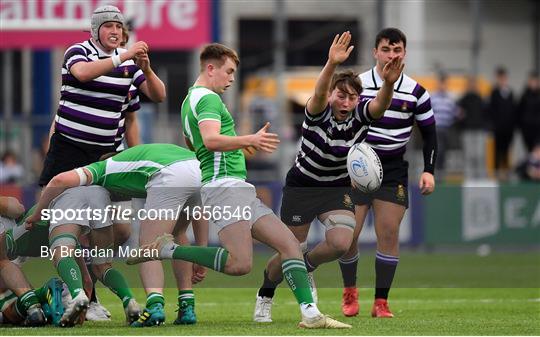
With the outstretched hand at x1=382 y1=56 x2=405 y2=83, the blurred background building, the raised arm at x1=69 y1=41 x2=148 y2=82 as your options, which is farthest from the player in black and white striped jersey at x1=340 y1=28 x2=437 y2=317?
the blurred background building

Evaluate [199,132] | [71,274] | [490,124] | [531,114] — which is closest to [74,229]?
[71,274]

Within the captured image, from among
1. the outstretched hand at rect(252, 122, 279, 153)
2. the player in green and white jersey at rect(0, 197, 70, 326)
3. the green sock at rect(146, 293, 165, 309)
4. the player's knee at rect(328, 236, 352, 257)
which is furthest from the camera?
the player's knee at rect(328, 236, 352, 257)

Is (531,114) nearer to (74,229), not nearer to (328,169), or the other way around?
(328,169)

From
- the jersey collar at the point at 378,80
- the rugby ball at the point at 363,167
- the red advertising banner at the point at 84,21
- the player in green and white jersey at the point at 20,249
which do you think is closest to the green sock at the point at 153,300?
the player in green and white jersey at the point at 20,249

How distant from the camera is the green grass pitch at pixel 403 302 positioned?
32.3 ft

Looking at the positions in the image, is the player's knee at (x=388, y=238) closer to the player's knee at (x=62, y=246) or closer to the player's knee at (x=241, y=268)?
the player's knee at (x=241, y=268)

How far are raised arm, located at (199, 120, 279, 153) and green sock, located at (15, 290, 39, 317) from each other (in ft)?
5.77

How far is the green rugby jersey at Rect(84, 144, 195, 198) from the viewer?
10.2 m

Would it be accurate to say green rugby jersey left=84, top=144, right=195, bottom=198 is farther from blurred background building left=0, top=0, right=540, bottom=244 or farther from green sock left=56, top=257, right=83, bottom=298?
blurred background building left=0, top=0, right=540, bottom=244

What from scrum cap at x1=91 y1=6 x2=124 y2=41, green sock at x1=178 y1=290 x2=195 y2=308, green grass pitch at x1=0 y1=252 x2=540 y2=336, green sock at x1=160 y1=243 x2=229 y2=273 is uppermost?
scrum cap at x1=91 y1=6 x2=124 y2=41

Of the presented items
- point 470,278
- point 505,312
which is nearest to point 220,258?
point 505,312

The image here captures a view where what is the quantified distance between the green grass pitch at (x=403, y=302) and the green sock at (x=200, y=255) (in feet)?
1.46

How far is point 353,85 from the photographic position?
1055cm

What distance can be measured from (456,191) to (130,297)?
34.9 ft
